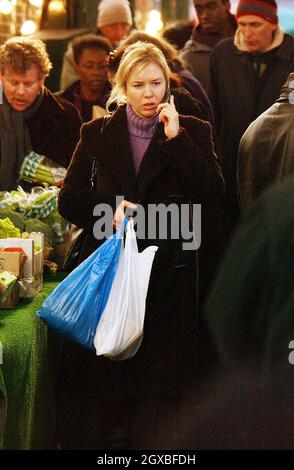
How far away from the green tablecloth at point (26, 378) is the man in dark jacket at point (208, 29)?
10.1 ft

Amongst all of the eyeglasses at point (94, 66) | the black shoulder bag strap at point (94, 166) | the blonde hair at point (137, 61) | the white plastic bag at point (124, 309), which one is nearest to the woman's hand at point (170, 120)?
the blonde hair at point (137, 61)

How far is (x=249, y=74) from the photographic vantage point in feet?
23.3

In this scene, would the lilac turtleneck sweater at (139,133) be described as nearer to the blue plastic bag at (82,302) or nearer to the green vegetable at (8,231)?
the blue plastic bag at (82,302)

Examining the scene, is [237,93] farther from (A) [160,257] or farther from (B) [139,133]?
(A) [160,257]

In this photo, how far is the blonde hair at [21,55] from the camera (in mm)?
6070

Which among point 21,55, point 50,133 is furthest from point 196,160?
point 50,133

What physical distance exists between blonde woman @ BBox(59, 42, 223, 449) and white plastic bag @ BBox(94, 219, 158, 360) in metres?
0.27

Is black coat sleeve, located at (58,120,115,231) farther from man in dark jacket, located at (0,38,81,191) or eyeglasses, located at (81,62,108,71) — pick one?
eyeglasses, located at (81,62,108,71)

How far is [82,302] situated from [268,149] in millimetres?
988

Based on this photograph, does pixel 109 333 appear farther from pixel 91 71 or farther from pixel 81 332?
pixel 91 71
